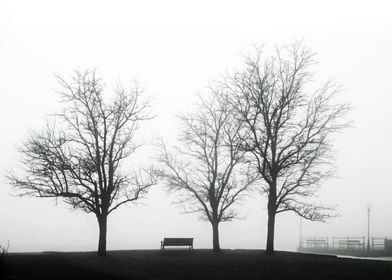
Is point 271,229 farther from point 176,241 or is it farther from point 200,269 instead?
point 200,269

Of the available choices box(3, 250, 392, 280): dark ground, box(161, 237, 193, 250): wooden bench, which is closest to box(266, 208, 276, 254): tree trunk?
box(3, 250, 392, 280): dark ground

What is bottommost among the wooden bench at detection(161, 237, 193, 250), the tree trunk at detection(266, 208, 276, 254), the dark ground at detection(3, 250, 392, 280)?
the dark ground at detection(3, 250, 392, 280)

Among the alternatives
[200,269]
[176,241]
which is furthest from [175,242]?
[200,269]

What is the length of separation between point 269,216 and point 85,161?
43.1 ft

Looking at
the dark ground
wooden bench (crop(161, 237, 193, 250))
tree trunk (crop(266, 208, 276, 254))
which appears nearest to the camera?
the dark ground

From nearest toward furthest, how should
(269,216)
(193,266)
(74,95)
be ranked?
(193,266), (269,216), (74,95)

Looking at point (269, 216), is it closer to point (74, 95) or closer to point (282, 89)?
point (282, 89)

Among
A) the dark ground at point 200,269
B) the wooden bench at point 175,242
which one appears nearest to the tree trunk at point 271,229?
the dark ground at point 200,269

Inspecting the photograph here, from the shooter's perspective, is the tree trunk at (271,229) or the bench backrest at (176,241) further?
the bench backrest at (176,241)

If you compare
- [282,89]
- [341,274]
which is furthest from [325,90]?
[341,274]

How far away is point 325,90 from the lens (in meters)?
31.8

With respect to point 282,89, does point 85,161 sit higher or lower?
lower

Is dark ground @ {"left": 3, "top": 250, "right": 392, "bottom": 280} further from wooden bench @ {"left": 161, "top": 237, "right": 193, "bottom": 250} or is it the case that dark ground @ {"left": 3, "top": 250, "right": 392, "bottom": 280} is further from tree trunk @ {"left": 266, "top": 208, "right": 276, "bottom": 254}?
wooden bench @ {"left": 161, "top": 237, "right": 193, "bottom": 250}

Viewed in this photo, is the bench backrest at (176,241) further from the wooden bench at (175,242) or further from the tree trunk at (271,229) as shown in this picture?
the tree trunk at (271,229)
